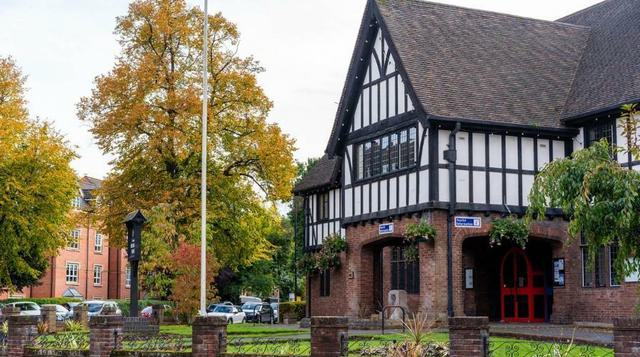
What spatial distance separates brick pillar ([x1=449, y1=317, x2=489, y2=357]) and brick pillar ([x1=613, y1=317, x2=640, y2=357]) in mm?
2001

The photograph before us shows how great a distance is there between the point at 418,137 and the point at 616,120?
628 centimetres

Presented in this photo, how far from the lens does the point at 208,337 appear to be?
1952 cm

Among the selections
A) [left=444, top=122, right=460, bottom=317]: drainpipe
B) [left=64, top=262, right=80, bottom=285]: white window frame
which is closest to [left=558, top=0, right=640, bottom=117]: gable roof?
[left=444, top=122, right=460, bottom=317]: drainpipe

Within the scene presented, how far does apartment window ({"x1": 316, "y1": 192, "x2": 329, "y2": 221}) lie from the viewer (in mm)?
45562

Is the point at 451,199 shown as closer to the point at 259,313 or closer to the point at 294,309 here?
the point at 294,309

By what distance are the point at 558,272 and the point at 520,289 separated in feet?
8.02

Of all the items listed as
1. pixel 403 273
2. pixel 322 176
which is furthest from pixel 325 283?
pixel 403 273

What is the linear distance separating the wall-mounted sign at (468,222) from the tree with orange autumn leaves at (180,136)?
1437cm

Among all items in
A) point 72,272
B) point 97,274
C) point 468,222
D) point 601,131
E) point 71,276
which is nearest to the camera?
point 468,222

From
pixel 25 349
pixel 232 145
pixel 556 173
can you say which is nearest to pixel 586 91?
pixel 556 173

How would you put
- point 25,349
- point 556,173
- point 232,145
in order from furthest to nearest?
point 232,145
point 25,349
point 556,173

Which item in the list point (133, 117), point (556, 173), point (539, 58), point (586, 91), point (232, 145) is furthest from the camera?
point (232, 145)

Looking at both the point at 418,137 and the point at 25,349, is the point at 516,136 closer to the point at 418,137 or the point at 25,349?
the point at 418,137

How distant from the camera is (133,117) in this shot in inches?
1676
